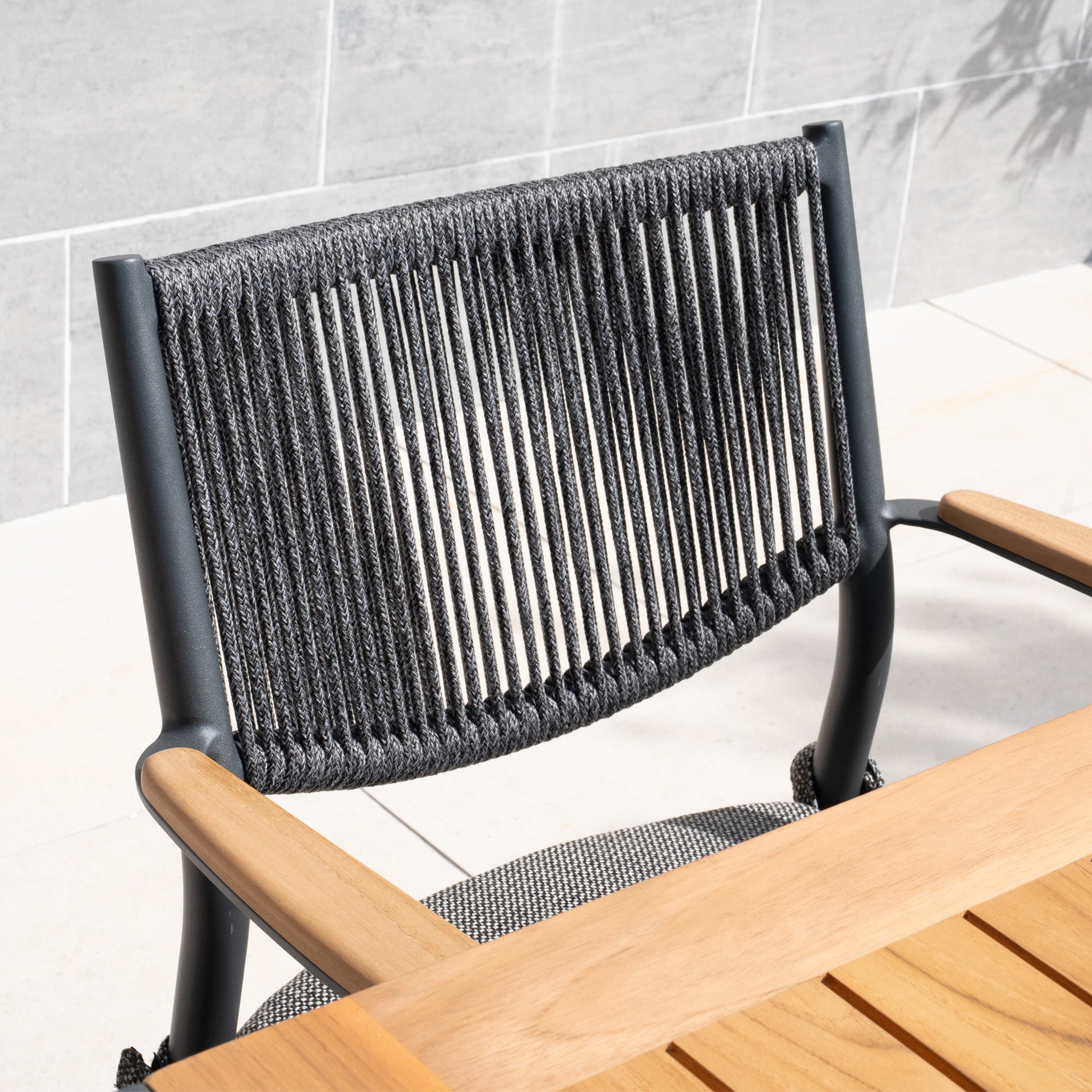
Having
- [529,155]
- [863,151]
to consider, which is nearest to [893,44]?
[863,151]

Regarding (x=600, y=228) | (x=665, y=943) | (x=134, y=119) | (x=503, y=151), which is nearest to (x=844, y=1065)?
(x=665, y=943)

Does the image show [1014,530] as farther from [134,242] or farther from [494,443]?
[134,242]

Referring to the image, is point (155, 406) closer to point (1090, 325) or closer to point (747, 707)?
point (747, 707)

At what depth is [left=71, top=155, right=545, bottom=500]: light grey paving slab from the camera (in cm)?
237

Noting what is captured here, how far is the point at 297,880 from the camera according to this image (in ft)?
2.60

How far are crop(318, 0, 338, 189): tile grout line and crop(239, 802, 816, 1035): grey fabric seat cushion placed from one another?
1.64 meters

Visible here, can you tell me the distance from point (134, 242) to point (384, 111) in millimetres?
470

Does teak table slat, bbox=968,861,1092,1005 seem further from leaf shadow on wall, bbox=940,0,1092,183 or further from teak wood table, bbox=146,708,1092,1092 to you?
leaf shadow on wall, bbox=940,0,1092,183

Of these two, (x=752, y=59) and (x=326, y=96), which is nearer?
(x=326, y=96)

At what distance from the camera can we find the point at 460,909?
1.07 metres

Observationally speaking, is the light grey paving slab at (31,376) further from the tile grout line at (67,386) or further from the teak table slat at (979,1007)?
the teak table slat at (979,1007)

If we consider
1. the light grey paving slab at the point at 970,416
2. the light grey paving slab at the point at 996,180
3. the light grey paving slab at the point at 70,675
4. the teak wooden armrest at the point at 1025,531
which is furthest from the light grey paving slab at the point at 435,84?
the teak wooden armrest at the point at 1025,531

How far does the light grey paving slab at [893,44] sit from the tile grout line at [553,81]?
462 millimetres

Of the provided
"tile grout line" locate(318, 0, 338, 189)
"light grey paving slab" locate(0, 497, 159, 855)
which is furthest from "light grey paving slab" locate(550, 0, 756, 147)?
"light grey paving slab" locate(0, 497, 159, 855)
